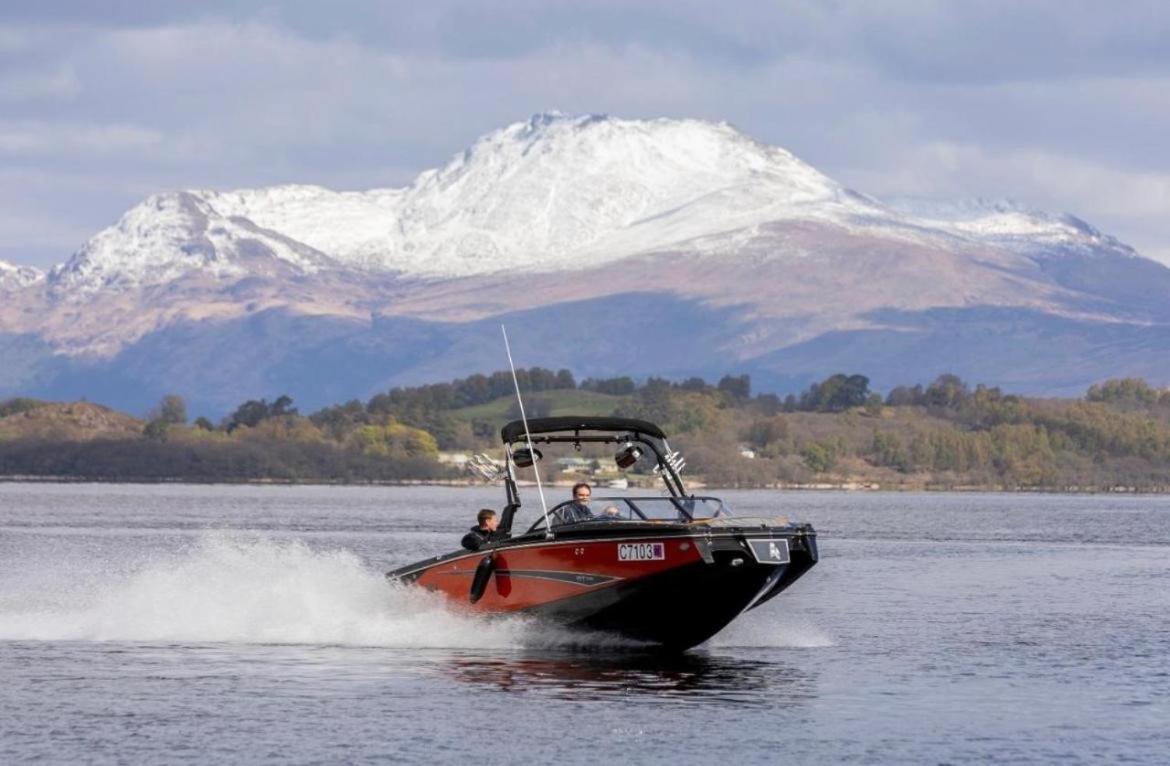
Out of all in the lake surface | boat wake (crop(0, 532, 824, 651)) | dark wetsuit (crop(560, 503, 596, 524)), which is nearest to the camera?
the lake surface

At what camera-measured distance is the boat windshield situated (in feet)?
118

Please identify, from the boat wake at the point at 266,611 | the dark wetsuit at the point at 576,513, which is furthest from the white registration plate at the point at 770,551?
the boat wake at the point at 266,611

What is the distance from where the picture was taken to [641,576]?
35.5 metres

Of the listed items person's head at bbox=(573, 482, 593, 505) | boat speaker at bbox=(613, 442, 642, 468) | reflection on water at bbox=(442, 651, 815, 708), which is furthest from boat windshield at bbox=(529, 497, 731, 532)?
reflection on water at bbox=(442, 651, 815, 708)

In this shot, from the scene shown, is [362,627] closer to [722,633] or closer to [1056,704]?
[722,633]

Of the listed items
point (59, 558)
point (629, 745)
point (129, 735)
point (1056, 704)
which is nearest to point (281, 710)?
point (129, 735)

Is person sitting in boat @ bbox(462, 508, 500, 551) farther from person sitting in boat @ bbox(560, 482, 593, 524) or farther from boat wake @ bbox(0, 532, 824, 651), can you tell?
person sitting in boat @ bbox(560, 482, 593, 524)

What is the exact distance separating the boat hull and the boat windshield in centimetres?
36

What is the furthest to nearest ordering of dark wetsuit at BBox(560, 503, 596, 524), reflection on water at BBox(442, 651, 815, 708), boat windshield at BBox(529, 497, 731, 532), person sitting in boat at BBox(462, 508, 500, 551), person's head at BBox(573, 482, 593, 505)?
person sitting in boat at BBox(462, 508, 500, 551), person's head at BBox(573, 482, 593, 505), dark wetsuit at BBox(560, 503, 596, 524), boat windshield at BBox(529, 497, 731, 532), reflection on water at BBox(442, 651, 815, 708)

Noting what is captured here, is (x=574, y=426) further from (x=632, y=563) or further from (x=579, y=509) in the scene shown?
(x=632, y=563)

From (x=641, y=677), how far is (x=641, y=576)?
1.56m

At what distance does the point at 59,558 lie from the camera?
229ft

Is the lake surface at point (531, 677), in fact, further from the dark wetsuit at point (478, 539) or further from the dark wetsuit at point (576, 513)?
the dark wetsuit at point (576, 513)

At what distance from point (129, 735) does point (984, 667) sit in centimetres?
1522
